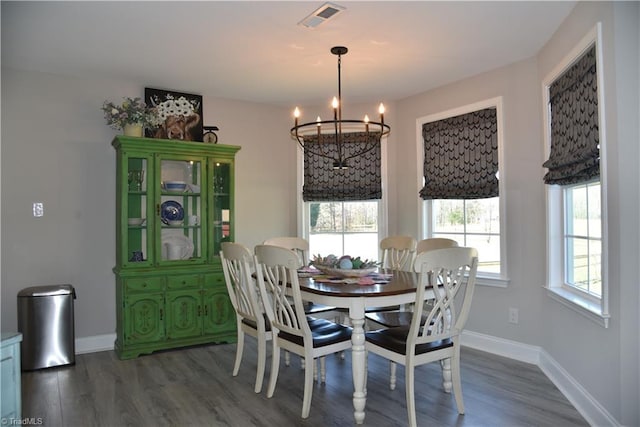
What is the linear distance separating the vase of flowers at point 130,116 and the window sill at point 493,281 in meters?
3.31

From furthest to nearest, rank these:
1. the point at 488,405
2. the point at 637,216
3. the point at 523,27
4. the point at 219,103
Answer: the point at 219,103 < the point at 523,27 < the point at 488,405 < the point at 637,216

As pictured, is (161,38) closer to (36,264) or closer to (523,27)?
(36,264)

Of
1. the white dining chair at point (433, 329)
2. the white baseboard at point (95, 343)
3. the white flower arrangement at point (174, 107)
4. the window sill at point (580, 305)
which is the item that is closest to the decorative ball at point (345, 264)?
the white dining chair at point (433, 329)

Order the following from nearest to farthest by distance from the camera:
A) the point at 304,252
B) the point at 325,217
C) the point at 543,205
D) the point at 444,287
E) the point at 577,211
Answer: the point at 444,287
the point at 577,211
the point at 543,205
the point at 304,252
the point at 325,217

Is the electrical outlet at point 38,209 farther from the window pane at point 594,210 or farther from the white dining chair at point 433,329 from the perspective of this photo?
the window pane at point 594,210

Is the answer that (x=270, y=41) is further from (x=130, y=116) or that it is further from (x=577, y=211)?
(x=577, y=211)

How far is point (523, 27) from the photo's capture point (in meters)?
3.10

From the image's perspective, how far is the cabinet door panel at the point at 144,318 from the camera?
3807mm

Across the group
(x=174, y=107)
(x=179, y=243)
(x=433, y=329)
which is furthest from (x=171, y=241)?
(x=433, y=329)

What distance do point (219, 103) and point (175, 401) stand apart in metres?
3.02

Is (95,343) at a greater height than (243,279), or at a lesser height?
lesser

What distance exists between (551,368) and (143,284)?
3.38 metres

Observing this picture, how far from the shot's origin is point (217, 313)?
4.20 metres

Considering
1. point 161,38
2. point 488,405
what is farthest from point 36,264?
point 488,405
